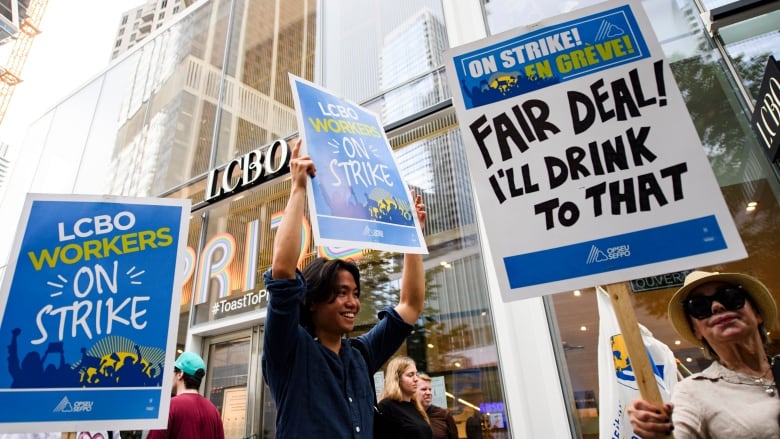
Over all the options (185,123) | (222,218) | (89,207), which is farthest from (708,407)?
(185,123)

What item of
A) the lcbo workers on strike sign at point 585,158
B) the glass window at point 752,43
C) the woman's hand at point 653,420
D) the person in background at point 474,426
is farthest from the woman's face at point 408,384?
the glass window at point 752,43

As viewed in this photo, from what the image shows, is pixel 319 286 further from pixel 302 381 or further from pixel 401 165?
pixel 401 165

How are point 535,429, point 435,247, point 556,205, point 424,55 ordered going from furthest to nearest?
point 424,55, point 435,247, point 535,429, point 556,205

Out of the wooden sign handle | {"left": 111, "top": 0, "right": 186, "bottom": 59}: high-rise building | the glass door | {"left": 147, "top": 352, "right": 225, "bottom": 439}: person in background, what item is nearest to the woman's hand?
the wooden sign handle

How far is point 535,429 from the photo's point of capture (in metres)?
3.35

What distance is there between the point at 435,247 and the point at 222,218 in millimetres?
3652

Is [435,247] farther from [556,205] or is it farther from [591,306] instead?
[556,205]

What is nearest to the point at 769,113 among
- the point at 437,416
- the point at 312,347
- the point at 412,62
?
the point at 437,416

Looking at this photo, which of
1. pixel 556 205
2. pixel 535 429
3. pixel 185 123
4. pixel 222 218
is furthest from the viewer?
pixel 185 123

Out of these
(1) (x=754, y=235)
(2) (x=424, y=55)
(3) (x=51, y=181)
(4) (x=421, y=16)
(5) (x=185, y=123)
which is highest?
(3) (x=51, y=181)

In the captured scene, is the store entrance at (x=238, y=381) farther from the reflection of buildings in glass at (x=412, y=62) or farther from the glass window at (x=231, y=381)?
the reflection of buildings in glass at (x=412, y=62)

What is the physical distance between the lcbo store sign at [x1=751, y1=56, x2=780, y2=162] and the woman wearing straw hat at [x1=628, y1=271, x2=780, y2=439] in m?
1.80

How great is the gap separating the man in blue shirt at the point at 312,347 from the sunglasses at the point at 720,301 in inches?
45.6

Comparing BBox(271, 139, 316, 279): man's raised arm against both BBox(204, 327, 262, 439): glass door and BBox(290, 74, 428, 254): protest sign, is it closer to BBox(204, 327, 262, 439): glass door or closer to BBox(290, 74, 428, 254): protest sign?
BBox(290, 74, 428, 254): protest sign
